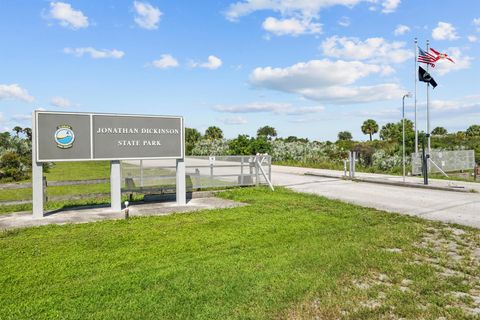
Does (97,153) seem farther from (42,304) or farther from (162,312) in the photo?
(162,312)

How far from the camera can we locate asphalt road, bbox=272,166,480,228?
10.4 m

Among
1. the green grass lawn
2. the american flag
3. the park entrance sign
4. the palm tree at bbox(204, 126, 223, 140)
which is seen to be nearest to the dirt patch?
the green grass lawn

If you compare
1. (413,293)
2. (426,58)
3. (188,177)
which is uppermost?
(426,58)

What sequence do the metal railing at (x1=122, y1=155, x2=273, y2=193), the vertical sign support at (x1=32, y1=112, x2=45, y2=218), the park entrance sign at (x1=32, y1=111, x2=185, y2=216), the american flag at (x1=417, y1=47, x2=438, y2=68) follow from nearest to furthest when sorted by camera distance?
1. the vertical sign support at (x1=32, y1=112, x2=45, y2=218)
2. the park entrance sign at (x1=32, y1=111, x2=185, y2=216)
3. the metal railing at (x1=122, y1=155, x2=273, y2=193)
4. the american flag at (x1=417, y1=47, x2=438, y2=68)

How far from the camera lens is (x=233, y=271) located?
5574 millimetres

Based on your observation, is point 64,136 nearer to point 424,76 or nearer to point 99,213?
point 99,213

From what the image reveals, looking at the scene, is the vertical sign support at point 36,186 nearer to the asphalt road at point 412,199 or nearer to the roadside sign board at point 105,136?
the roadside sign board at point 105,136

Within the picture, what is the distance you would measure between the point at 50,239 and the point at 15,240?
0.71 metres

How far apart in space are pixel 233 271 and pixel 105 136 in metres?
7.15

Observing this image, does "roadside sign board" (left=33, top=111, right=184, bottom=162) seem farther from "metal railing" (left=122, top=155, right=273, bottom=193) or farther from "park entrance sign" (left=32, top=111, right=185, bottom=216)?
"metal railing" (left=122, top=155, right=273, bottom=193)

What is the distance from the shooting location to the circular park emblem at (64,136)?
1031 cm

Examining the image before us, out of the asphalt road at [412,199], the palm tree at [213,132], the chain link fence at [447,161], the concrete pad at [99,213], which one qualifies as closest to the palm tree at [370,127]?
the palm tree at [213,132]

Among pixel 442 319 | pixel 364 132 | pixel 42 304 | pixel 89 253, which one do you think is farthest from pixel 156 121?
Result: pixel 364 132

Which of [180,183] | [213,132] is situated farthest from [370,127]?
[180,183]
